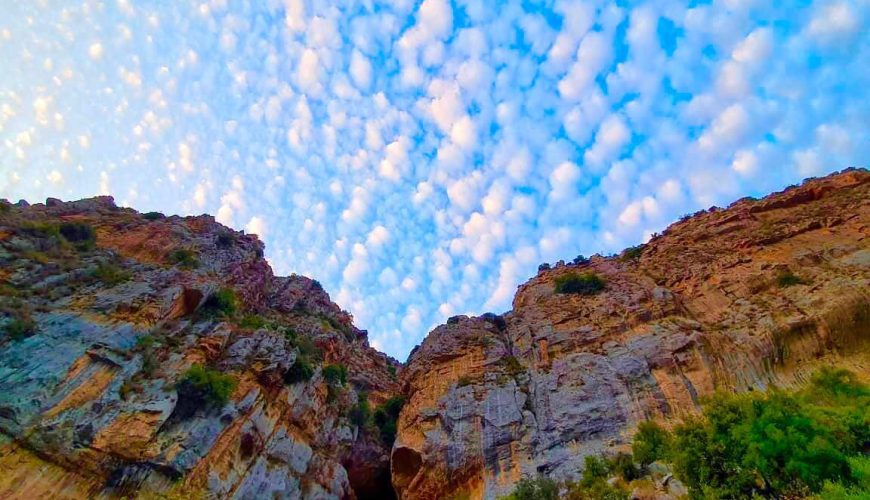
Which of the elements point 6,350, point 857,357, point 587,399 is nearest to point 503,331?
point 587,399

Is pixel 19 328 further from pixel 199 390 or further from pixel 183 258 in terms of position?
pixel 183 258

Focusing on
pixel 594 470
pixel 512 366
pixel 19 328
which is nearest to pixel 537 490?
pixel 594 470

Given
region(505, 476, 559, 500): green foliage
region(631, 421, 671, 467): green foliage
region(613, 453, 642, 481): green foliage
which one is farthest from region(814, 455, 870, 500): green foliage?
region(505, 476, 559, 500): green foliage

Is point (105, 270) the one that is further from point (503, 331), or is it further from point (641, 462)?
point (641, 462)

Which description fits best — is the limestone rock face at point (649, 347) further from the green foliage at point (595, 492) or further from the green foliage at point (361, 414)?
the green foliage at point (361, 414)

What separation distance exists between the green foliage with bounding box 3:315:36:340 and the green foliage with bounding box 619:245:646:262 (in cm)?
4549

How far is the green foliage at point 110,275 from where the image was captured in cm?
3466

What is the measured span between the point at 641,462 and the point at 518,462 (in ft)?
24.8

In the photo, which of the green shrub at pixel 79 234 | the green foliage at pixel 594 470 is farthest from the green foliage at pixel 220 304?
the green foliage at pixel 594 470

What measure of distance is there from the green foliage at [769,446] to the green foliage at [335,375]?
28.0 m

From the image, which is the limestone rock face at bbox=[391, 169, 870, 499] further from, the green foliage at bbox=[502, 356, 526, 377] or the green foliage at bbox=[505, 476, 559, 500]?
the green foliage at bbox=[505, 476, 559, 500]

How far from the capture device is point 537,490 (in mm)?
24750

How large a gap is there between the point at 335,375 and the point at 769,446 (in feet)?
107

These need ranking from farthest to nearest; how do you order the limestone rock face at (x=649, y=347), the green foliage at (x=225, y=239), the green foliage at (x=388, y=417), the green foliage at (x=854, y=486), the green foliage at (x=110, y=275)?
the green foliage at (x=225, y=239)
the green foliage at (x=388, y=417)
the green foliage at (x=110, y=275)
the limestone rock face at (x=649, y=347)
the green foliage at (x=854, y=486)
